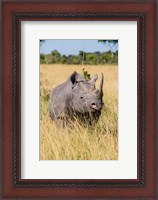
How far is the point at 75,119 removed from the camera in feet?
8.18

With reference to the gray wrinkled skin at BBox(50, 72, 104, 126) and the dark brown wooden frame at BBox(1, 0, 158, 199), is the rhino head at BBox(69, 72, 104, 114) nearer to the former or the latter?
the gray wrinkled skin at BBox(50, 72, 104, 126)

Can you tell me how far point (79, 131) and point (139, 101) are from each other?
31cm

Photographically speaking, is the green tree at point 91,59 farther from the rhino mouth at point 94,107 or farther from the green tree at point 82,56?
the rhino mouth at point 94,107

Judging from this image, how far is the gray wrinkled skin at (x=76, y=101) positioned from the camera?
2459mm

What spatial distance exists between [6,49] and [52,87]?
272 millimetres

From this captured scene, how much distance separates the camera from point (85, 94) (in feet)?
8.22

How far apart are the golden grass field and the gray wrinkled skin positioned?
3 cm

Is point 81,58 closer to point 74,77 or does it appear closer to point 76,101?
point 74,77

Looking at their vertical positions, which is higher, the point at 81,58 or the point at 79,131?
the point at 81,58

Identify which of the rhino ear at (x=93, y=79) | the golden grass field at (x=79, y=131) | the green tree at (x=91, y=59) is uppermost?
the green tree at (x=91, y=59)

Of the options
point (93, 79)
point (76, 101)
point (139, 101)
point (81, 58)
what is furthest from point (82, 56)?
point (139, 101)

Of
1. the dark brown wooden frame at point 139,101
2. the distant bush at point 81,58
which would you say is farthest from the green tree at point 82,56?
the dark brown wooden frame at point 139,101

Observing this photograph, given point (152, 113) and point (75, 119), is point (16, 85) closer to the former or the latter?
point (75, 119)

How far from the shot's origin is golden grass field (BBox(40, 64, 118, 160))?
95.2 inches
